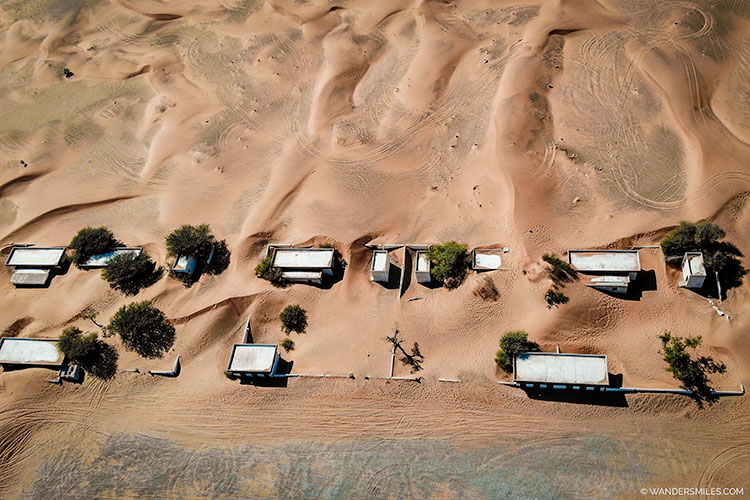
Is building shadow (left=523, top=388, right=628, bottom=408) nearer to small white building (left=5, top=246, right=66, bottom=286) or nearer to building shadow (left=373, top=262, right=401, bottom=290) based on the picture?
building shadow (left=373, top=262, right=401, bottom=290)

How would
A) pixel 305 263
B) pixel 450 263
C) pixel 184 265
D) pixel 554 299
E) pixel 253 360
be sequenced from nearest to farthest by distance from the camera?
pixel 253 360 < pixel 554 299 < pixel 450 263 < pixel 305 263 < pixel 184 265

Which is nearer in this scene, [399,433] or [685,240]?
[399,433]

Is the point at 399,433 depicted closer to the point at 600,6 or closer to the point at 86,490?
the point at 86,490

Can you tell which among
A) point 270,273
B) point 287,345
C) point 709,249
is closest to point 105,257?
point 270,273

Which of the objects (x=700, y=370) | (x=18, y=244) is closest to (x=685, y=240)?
(x=700, y=370)

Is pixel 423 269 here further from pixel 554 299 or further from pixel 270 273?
pixel 270 273

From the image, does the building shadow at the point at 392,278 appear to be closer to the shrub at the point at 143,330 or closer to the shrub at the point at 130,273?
the shrub at the point at 143,330
